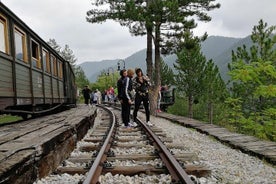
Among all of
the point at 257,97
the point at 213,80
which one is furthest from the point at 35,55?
the point at 213,80

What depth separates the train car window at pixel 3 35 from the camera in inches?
265

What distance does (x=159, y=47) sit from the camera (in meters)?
20.0

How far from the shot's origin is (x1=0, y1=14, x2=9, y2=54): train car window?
22.0 feet

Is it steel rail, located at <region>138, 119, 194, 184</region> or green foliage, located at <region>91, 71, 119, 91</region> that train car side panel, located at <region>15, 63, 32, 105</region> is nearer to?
steel rail, located at <region>138, 119, 194, 184</region>

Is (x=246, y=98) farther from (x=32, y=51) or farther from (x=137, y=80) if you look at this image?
(x=32, y=51)

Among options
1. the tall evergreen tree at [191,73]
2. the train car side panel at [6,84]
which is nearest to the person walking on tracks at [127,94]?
the train car side panel at [6,84]

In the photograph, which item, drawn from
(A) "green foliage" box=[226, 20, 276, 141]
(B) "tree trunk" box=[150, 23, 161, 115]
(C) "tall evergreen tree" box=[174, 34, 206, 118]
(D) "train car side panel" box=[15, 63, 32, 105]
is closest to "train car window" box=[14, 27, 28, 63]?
(D) "train car side panel" box=[15, 63, 32, 105]

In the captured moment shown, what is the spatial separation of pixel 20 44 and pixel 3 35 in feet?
3.71

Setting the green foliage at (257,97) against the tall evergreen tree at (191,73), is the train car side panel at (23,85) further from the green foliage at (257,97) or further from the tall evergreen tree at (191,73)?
the tall evergreen tree at (191,73)

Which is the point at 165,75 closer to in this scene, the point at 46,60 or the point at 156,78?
the point at 156,78

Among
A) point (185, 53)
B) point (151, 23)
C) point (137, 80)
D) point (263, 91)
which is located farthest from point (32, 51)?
point (185, 53)

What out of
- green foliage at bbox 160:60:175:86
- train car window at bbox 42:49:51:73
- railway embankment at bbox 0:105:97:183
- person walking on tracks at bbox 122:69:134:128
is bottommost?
railway embankment at bbox 0:105:97:183

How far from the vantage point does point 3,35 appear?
6836 mm

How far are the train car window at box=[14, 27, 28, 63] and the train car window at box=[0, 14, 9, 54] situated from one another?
0.54 metres
